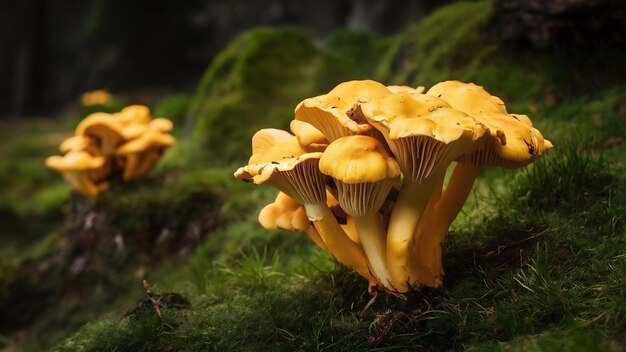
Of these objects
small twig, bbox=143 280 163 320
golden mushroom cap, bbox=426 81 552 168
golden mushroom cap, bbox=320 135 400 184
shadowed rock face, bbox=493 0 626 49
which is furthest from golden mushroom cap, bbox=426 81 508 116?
shadowed rock face, bbox=493 0 626 49

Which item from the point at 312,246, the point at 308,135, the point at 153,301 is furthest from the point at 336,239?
the point at 312,246

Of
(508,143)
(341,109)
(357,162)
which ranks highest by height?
(341,109)

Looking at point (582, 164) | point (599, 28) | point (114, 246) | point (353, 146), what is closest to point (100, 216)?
point (114, 246)

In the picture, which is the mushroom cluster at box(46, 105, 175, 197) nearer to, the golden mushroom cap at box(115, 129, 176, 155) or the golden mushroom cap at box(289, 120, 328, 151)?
the golden mushroom cap at box(115, 129, 176, 155)

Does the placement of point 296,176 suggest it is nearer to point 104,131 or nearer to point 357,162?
point 357,162

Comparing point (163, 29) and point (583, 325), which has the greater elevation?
point (163, 29)

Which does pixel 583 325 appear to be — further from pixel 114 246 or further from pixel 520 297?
pixel 114 246
